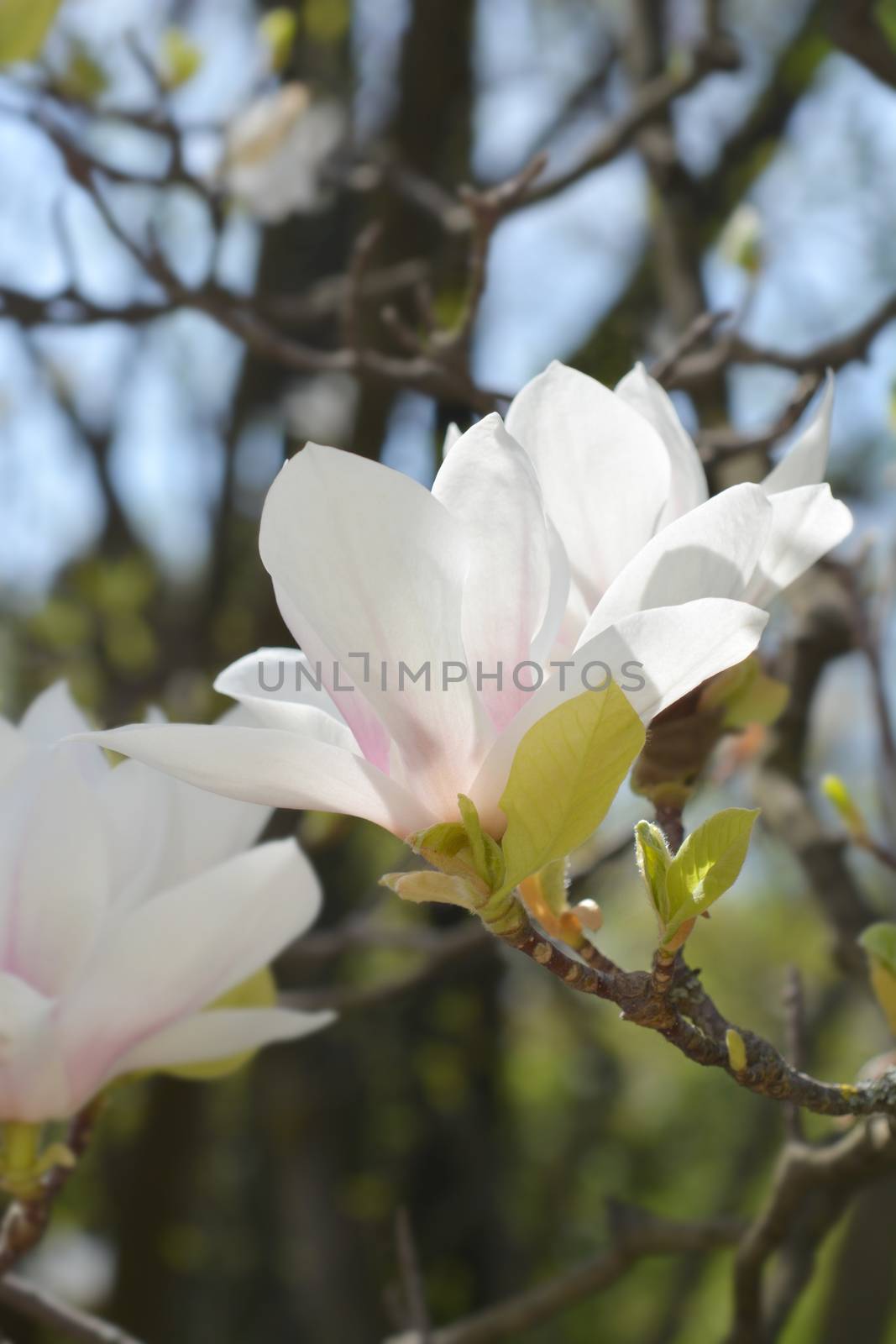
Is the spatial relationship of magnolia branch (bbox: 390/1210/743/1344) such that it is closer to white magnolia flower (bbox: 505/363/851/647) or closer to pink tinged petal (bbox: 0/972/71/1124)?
pink tinged petal (bbox: 0/972/71/1124)

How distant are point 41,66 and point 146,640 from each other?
191 cm

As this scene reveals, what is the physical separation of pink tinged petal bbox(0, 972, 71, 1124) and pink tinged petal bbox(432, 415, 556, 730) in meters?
0.24

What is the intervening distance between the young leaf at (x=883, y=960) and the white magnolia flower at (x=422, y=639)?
0.65 ft

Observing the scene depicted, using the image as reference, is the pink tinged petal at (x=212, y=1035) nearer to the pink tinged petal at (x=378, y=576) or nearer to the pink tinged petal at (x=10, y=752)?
the pink tinged petal at (x=10, y=752)

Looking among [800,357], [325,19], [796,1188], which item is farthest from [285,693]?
[325,19]

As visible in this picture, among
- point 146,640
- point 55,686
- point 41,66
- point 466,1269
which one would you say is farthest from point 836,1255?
point 146,640

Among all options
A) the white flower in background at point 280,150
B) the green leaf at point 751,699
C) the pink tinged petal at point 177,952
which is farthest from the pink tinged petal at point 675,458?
the white flower in background at point 280,150

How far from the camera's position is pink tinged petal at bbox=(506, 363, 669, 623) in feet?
1.59

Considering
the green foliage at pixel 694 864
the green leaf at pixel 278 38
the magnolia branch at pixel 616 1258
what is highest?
the green leaf at pixel 278 38

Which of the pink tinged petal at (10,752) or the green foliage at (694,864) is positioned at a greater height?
the pink tinged petal at (10,752)

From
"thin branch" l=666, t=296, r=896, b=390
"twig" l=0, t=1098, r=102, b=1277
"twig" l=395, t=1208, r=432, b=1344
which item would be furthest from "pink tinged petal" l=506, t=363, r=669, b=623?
"thin branch" l=666, t=296, r=896, b=390

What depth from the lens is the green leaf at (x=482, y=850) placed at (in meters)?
0.39

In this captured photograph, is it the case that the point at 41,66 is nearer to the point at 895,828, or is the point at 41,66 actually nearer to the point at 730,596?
the point at 895,828

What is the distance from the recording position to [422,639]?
0.38m
